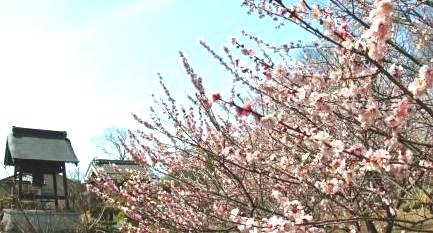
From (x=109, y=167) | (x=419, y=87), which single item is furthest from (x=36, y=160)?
(x=419, y=87)

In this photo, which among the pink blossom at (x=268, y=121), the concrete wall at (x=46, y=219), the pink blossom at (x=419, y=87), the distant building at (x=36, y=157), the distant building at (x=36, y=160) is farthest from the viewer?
the distant building at (x=36, y=157)

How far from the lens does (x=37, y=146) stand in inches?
742

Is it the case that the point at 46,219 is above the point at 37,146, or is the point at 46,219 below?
below

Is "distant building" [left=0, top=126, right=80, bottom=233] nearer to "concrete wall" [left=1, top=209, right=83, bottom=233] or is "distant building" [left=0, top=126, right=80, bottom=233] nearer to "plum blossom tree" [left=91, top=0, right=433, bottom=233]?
"concrete wall" [left=1, top=209, right=83, bottom=233]

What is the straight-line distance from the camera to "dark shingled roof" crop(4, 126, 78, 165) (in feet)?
59.3

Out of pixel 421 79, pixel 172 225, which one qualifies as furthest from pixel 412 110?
pixel 172 225

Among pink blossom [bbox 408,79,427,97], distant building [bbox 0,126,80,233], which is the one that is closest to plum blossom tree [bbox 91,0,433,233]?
pink blossom [bbox 408,79,427,97]

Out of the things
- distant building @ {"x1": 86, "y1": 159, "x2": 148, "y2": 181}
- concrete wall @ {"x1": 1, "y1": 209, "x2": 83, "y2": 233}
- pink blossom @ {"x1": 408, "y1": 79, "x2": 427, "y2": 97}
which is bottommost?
pink blossom @ {"x1": 408, "y1": 79, "x2": 427, "y2": 97}

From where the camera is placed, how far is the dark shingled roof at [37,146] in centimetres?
1809

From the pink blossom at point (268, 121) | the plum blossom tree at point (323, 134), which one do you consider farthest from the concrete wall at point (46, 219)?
the pink blossom at point (268, 121)

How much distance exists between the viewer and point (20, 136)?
19.2 metres

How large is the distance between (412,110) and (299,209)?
927 millimetres

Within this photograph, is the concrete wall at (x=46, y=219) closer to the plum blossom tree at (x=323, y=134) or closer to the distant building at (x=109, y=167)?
the distant building at (x=109, y=167)

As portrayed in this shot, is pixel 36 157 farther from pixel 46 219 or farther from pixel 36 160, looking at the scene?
pixel 46 219
